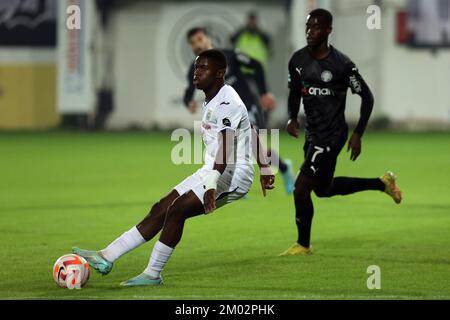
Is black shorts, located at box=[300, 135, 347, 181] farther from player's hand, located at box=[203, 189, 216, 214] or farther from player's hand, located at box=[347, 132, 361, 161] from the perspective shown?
player's hand, located at box=[203, 189, 216, 214]

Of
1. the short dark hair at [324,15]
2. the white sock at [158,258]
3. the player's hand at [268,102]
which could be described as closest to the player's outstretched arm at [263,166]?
the white sock at [158,258]

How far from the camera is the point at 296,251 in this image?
10680mm

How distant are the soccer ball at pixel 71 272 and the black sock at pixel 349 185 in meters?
3.00

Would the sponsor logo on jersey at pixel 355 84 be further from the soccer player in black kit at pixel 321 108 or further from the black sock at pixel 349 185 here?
the black sock at pixel 349 185

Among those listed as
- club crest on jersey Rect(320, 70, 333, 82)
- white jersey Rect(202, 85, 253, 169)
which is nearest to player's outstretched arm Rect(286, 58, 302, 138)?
club crest on jersey Rect(320, 70, 333, 82)

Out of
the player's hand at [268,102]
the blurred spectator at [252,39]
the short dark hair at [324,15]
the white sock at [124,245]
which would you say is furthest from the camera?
the blurred spectator at [252,39]

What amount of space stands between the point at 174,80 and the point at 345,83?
2457cm

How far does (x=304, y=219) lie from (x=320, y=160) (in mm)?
579

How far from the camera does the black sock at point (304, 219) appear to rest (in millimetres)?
10727

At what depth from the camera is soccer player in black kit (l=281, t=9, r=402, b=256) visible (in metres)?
10.6
